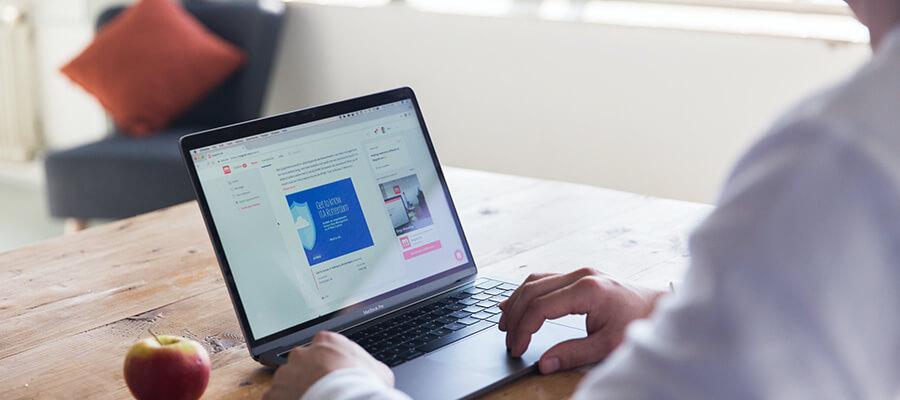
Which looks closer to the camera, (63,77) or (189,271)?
(189,271)

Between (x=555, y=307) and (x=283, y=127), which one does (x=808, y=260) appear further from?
(x=283, y=127)

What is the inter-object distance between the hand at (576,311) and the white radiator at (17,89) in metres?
4.11

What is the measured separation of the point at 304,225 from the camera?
3.38 feet

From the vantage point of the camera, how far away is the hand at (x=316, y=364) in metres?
0.78

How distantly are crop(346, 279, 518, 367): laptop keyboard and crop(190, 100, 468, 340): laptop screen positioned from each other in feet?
0.12

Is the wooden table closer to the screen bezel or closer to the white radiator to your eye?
the screen bezel

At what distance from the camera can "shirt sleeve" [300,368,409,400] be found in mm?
708

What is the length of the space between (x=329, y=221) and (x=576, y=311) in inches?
11.4

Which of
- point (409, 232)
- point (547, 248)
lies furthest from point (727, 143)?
point (409, 232)

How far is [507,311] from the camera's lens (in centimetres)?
99

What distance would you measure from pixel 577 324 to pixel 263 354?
0.33 metres

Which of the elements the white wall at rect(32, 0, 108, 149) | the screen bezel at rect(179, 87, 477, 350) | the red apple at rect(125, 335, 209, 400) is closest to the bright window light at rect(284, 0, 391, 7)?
the white wall at rect(32, 0, 108, 149)

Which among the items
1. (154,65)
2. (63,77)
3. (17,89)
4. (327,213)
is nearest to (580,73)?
(154,65)

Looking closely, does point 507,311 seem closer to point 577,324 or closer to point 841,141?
point 577,324
